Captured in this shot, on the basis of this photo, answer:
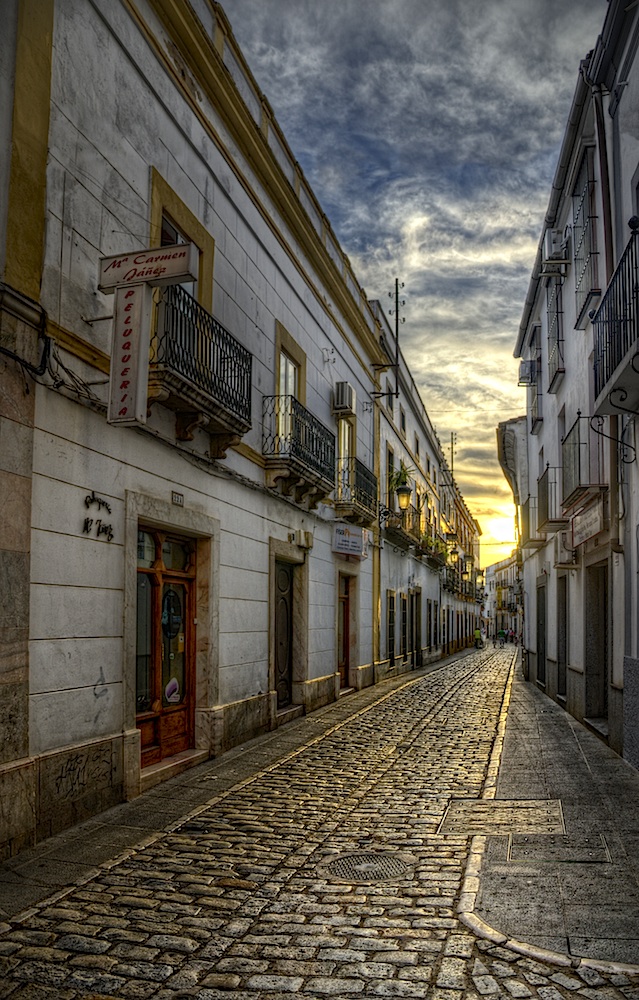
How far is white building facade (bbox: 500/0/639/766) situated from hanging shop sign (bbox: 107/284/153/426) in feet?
13.5

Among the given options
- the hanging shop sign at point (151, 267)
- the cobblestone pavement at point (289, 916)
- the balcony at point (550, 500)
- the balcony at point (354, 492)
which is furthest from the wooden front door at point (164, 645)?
the balcony at point (550, 500)

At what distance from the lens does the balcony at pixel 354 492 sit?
16.3 metres

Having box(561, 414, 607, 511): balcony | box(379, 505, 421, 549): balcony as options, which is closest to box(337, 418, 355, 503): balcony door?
box(379, 505, 421, 549): balcony

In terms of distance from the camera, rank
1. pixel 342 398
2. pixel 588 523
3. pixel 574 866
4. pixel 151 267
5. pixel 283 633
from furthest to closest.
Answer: pixel 342 398 → pixel 283 633 → pixel 588 523 → pixel 151 267 → pixel 574 866

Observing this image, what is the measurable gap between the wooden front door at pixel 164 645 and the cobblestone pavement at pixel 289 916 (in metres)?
1.07

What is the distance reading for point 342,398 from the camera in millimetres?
15992

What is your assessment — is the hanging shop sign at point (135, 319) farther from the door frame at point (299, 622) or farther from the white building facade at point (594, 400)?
the door frame at point (299, 622)

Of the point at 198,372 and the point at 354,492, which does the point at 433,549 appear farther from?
the point at 198,372

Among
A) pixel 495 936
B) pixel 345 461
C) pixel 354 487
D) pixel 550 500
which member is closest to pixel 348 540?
pixel 354 487

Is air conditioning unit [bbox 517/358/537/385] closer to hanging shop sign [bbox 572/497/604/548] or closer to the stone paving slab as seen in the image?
hanging shop sign [bbox 572/497/604/548]

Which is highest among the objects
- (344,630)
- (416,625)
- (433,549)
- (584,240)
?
(584,240)

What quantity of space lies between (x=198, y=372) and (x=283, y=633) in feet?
19.2

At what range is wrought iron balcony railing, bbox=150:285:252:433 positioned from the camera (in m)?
7.73

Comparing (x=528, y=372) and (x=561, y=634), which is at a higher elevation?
(x=528, y=372)
